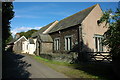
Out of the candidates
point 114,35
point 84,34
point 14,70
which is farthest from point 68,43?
point 114,35

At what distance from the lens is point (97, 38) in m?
19.0

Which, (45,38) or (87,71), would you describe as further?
(45,38)

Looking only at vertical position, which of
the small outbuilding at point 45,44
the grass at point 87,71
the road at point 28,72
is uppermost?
the small outbuilding at point 45,44

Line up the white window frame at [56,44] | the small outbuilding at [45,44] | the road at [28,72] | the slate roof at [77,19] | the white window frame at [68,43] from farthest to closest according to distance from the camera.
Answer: the small outbuilding at [45,44], the white window frame at [56,44], the white window frame at [68,43], the slate roof at [77,19], the road at [28,72]

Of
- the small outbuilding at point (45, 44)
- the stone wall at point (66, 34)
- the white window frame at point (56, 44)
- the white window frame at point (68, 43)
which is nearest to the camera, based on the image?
the stone wall at point (66, 34)

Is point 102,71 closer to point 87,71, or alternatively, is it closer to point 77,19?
point 87,71

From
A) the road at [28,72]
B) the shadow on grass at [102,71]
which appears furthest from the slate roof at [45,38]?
the shadow on grass at [102,71]

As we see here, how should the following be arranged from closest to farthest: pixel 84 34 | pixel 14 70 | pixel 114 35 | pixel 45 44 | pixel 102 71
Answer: pixel 114 35 → pixel 14 70 → pixel 102 71 → pixel 84 34 → pixel 45 44

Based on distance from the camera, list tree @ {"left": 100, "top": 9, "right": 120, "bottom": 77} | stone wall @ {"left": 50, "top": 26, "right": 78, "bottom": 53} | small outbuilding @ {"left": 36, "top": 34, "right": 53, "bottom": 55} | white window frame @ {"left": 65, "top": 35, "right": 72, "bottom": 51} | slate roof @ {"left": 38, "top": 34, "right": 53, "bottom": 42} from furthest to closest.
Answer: slate roof @ {"left": 38, "top": 34, "right": 53, "bottom": 42}
small outbuilding @ {"left": 36, "top": 34, "right": 53, "bottom": 55}
white window frame @ {"left": 65, "top": 35, "right": 72, "bottom": 51}
stone wall @ {"left": 50, "top": 26, "right": 78, "bottom": 53}
tree @ {"left": 100, "top": 9, "right": 120, "bottom": 77}

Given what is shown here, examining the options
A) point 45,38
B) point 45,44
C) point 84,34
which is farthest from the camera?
point 45,38

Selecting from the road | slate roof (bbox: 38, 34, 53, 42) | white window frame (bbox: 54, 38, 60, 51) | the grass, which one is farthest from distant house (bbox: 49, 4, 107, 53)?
the road

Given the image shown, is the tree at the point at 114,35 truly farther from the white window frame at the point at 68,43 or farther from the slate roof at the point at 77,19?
the white window frame at the point at 68,43

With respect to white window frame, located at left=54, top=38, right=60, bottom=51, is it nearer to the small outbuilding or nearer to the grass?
the small outbuilding

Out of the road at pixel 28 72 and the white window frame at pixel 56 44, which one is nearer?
the road at pixel 28 72
